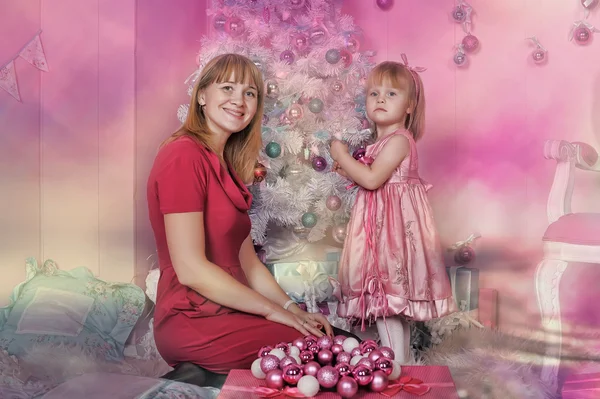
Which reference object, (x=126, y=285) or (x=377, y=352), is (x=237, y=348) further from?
(x=126, y=285)

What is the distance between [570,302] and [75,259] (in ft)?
4.37

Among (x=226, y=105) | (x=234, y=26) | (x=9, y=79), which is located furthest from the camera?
(x=234, y=26)

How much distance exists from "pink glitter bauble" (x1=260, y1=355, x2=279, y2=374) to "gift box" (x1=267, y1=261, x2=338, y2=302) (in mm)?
649

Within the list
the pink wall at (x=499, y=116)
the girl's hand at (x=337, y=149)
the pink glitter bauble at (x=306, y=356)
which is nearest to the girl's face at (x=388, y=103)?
the girl's hand at (x=337, y=149)

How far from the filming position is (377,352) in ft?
3.76

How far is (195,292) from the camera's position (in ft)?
4.64

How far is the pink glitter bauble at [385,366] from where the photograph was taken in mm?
1119

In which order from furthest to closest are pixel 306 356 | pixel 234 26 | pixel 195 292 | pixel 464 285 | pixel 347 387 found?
pixel 464 285, pixel 234 26, pixel 195 292, pixel 306 356, pixel 347 387

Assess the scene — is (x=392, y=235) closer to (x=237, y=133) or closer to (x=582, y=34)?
(x=237, y=133)

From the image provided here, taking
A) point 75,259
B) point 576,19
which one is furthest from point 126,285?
point 576,19

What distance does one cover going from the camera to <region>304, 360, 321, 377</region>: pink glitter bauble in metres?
1.13

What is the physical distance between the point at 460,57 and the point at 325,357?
3.33ft

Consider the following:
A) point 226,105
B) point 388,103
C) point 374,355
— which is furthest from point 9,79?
point 374,355

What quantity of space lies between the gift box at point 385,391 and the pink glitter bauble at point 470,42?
1.02 metres
